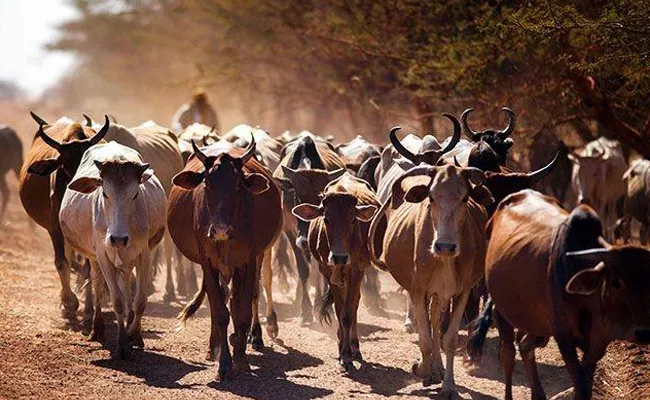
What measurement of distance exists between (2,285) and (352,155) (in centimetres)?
479

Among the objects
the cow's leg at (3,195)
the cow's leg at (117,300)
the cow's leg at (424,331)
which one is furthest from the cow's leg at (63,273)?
the cow's leg at (3,195)

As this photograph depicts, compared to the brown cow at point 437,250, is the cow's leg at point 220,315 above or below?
below

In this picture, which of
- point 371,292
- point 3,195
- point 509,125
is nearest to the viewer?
point 509,125

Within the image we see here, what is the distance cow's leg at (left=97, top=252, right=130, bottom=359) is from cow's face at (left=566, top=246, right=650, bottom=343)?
15.1 feet

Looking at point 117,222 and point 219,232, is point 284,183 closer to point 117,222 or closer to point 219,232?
point 117,222

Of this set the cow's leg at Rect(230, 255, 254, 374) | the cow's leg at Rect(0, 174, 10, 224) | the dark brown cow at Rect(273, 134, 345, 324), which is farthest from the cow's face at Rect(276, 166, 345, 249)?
the cow's leg at Rect(0, 174, 10, 224)

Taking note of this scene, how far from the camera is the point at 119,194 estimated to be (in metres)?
10.7

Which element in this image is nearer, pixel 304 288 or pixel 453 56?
pixel 304 288

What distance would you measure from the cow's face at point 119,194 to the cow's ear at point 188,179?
469mm

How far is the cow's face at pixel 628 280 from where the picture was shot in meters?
7.52

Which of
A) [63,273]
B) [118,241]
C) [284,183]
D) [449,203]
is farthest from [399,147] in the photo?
[63,273]

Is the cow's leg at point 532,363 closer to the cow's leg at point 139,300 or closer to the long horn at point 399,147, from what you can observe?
the long horn at point 399,147

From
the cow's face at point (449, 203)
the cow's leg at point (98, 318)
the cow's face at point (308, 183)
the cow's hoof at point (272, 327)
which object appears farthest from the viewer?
the cow's face at point (308, 183)

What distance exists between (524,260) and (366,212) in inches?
111
